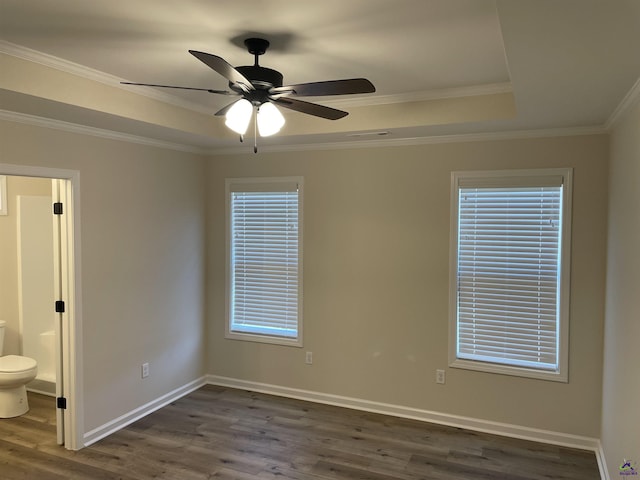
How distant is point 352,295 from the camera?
4426 mm

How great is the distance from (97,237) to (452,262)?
292 cm

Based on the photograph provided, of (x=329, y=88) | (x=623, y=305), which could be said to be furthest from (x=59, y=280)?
(x=623, y=305)

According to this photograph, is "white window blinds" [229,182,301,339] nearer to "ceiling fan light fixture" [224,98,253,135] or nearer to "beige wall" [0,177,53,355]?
"beige wall" [0,177,53,355]

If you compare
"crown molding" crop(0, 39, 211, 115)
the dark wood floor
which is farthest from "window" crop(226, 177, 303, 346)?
"crown molding" crop(0, 39, 211, 115)

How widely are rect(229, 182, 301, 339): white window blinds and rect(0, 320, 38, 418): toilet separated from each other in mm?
1861

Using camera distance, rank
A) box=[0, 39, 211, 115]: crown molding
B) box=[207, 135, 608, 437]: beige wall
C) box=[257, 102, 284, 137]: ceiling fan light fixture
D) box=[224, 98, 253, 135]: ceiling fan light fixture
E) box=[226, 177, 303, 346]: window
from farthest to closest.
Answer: box=[226, 177, 303, 346]: window → box=[207, 135, 608, 437]: beige wall → box=[0, 39, 211, 115]: crown molding → box=[257, 102, 284, 137]: ceiling fan light fixture → box=[224, 98, 253, 135]: ceiling fan light fixture

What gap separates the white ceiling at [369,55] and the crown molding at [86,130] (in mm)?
59

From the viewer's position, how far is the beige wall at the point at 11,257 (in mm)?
4738

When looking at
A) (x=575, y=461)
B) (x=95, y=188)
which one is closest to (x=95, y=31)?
(x=95, y=188)

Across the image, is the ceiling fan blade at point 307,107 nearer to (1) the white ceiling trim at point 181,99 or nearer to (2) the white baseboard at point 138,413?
(1) the white ceiling trim at point 181,99

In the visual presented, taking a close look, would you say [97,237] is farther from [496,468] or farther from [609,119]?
[609,119]

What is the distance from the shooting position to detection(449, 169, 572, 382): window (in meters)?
3.74

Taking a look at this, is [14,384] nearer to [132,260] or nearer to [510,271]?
[132,260]

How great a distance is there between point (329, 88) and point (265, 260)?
9.01ft
